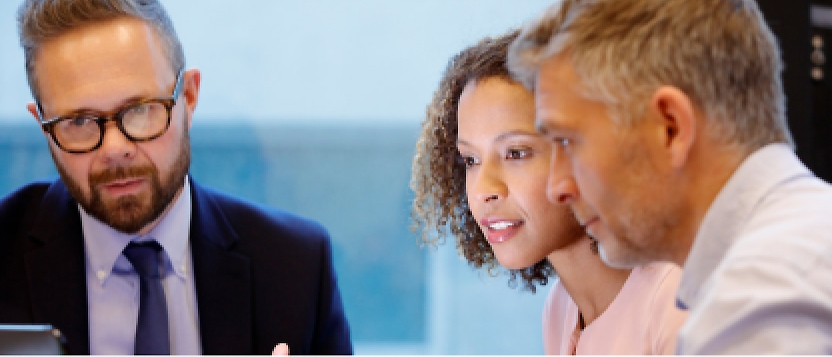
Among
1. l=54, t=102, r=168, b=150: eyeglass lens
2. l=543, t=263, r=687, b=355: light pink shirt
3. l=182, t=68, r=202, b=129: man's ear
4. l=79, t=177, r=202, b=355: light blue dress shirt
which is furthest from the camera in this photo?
l=182, t=68, r=202, b=129: man's ear

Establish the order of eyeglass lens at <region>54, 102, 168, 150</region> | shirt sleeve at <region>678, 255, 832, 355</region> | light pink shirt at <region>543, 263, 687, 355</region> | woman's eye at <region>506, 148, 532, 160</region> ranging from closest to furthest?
1. shirt sleeve at <region>678, 255, 832, 355</region>
2. light pink shirt at <region>543, 263, 687, 355</region>
3. woman's eye at <region>506, 148, 532, 160</region>
4. eyeglass lens at <region>54, 102, 168, 150</region>

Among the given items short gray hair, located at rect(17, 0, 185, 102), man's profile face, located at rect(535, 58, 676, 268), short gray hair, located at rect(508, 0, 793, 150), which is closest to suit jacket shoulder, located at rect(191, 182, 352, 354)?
short gray hair, located at rect(17, 0, 185, 102)

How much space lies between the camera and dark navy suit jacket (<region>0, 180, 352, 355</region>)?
6.08 ft

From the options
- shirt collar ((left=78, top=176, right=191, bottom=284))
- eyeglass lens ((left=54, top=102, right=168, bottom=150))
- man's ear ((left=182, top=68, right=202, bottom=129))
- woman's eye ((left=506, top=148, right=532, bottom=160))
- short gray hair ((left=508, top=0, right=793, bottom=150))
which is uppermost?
short gray hair ((left=508, top=0, right=793, bottom=150))

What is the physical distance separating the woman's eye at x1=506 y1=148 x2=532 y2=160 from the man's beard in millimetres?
814

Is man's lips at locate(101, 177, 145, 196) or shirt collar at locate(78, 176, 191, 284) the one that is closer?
man's lips at locate(101, 177, 145, 196)

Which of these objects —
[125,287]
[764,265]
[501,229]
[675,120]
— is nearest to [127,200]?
[125,287]

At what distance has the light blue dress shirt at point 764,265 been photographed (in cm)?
86

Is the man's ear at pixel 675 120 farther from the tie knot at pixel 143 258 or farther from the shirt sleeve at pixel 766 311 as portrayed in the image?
the tie knot at pixel 143 258

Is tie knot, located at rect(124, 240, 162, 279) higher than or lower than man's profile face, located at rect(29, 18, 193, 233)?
lower

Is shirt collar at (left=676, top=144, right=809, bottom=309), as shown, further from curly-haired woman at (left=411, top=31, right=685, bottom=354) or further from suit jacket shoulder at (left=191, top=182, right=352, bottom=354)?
suit jacket shoulder at (left=191, top=182, right=352, bottom=354)

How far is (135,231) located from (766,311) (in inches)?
55.9

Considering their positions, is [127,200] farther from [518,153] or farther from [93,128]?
[518,153]

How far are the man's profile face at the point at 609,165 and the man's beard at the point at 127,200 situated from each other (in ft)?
3.32
